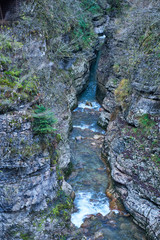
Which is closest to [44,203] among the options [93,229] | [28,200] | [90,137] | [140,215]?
[28,200]

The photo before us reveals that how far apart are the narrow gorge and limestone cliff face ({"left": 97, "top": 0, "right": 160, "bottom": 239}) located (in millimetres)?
46

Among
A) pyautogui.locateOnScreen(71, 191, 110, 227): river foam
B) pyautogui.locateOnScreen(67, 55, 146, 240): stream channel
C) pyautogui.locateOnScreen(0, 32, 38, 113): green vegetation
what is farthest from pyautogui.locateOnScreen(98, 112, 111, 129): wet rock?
pyautogui.locateOnScreen(0, 32, 38, 113): green vegetation

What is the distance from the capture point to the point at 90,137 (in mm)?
14352

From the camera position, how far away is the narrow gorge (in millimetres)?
6941

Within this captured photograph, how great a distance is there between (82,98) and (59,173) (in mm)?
11388

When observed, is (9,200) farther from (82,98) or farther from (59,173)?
(82,98)

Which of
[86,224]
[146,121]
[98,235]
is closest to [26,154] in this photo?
[86,224]

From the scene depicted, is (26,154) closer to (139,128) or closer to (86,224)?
(86,224)

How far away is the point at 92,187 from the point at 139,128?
12.4 feet

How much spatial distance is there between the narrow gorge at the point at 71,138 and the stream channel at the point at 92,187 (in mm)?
44

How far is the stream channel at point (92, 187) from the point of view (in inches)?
340

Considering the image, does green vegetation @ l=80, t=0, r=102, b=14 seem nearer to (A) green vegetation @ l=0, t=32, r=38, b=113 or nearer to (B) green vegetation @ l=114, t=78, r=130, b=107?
(B) green vegetation @ l=114, t=78, r=130, b=107

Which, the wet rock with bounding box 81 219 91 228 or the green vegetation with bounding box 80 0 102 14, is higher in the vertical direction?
the green vegetation with bounding box 80 0 102 14

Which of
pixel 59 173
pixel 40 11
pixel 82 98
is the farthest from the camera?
pixel 82 98
